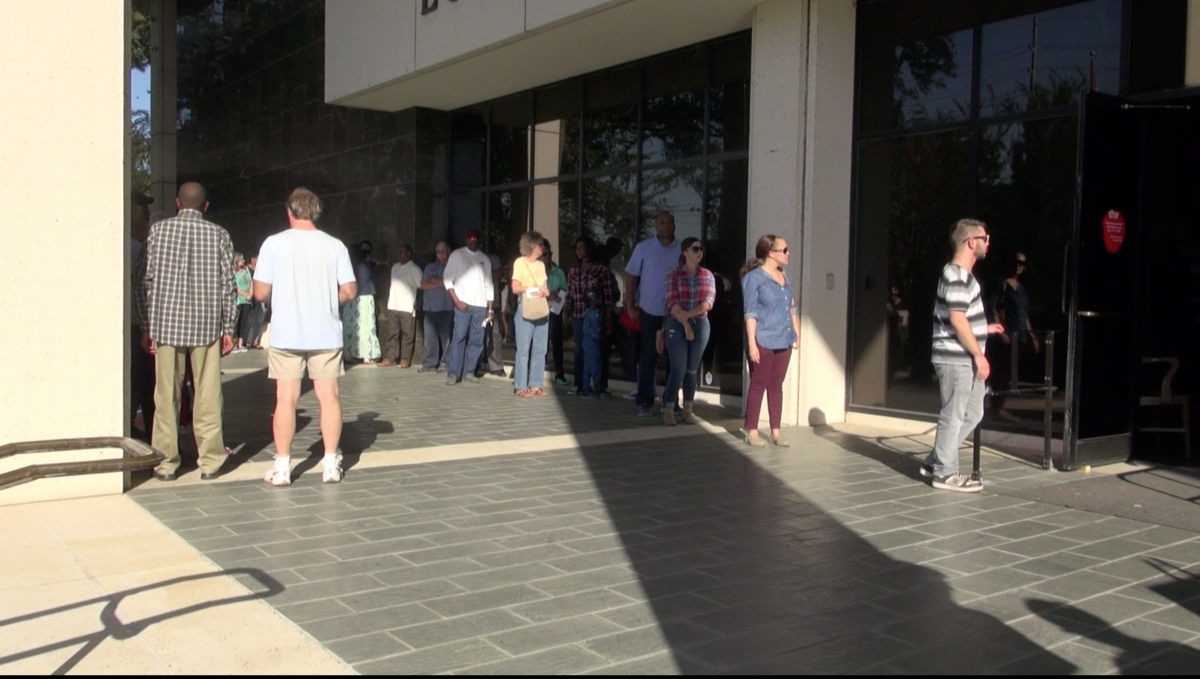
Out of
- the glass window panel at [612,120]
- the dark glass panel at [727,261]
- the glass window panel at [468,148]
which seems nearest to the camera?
the dark glass panel at [727,261]

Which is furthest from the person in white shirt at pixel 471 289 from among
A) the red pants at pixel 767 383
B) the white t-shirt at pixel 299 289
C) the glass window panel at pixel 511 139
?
the white t-shirt at pixel 299 289

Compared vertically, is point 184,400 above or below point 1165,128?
below

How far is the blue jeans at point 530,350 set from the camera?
12.2m

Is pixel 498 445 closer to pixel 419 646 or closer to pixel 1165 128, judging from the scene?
pixel 419 646

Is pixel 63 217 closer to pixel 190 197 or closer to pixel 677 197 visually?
pixel 190 197

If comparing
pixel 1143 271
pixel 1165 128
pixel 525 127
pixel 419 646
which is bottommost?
pixel 419 646

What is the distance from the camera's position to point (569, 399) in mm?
12180

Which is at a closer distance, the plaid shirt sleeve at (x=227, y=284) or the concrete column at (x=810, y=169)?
the plaid shirt sleeve at (x=227, y=284)

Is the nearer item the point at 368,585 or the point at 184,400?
the point at 368,585

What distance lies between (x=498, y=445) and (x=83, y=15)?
4.43 m

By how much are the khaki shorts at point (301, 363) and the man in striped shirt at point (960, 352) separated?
13.6 feet

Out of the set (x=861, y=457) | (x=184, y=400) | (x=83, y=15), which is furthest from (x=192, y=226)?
(x=861, y=457)

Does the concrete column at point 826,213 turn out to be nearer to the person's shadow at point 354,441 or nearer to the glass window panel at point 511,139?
the person's shadow at point 354,441

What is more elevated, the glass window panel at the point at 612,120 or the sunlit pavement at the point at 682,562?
the glass window panel at the point at 612,120
